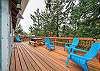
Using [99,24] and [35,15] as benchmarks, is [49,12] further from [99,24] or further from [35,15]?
[99,24]

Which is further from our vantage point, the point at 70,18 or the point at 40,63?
the point at 70,18

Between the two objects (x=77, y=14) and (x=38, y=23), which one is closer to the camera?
(x=77, y=14)

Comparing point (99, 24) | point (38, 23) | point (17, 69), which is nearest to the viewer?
point (17, 69)

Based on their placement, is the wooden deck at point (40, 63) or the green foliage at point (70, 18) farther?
the green foliage at point (70, 18)

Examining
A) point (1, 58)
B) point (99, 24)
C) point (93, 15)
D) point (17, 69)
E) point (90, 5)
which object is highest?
point (90, 5)

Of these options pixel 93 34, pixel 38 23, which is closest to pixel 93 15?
pixel 93 34

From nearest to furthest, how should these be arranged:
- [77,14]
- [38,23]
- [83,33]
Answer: [83,33] < [77,14] < [38,23]

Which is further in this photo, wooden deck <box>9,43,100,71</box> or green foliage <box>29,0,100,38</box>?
green foliage <box>29,0,100,38</box>

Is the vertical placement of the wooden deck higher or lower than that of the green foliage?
lower

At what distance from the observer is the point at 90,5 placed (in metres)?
8.62

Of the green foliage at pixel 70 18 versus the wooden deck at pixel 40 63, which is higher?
the green foliage at pixel 70 18

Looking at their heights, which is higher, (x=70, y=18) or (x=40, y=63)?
(x=70, y=18)

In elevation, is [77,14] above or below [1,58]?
above

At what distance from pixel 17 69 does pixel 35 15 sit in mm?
20537
